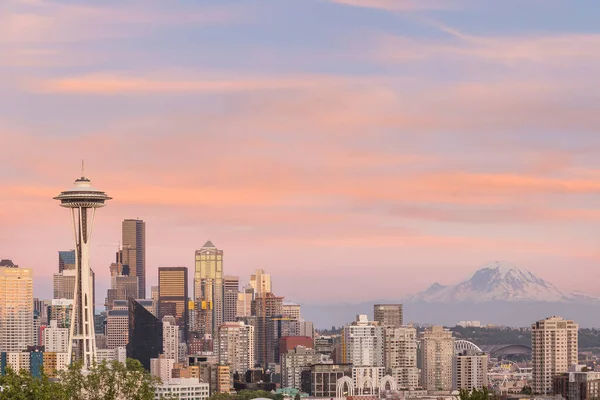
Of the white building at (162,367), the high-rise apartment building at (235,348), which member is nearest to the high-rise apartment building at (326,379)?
the white building at (162,367)

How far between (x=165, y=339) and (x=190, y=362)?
3947 centimetres

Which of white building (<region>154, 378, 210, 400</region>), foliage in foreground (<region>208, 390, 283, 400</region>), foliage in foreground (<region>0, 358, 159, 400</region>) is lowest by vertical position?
foliage in foreground (<region>208, 390, 283, 400</region>)

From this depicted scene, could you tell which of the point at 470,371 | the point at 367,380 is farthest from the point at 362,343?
the point at 367,380

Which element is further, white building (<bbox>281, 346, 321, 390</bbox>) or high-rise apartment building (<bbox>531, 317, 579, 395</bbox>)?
white building (<bbox>281, 346, 321, 390</bbox>)

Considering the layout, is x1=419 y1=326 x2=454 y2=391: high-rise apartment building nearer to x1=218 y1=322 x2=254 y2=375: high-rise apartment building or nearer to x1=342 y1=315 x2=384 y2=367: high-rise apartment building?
x1=342 y1=315 x2=384 y2=367: high-rise apartment building

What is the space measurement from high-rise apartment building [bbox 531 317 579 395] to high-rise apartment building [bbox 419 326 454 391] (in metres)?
11.4

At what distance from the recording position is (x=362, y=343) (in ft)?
602

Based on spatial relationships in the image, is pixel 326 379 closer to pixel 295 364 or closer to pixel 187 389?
pixel 295 364

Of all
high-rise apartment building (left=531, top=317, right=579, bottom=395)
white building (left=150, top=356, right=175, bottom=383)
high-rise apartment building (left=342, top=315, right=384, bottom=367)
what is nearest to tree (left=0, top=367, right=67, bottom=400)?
white building (left=150, top=356, right=175, bottom=383)

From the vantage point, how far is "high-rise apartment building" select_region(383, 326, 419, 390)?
566 ft

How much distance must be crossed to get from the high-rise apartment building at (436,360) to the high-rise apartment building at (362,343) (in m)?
5.22

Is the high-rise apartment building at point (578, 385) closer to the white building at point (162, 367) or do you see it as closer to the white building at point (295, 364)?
the white building at point (295, 364)

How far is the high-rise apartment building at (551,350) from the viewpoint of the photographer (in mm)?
158875

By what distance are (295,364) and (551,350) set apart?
2813 cm
